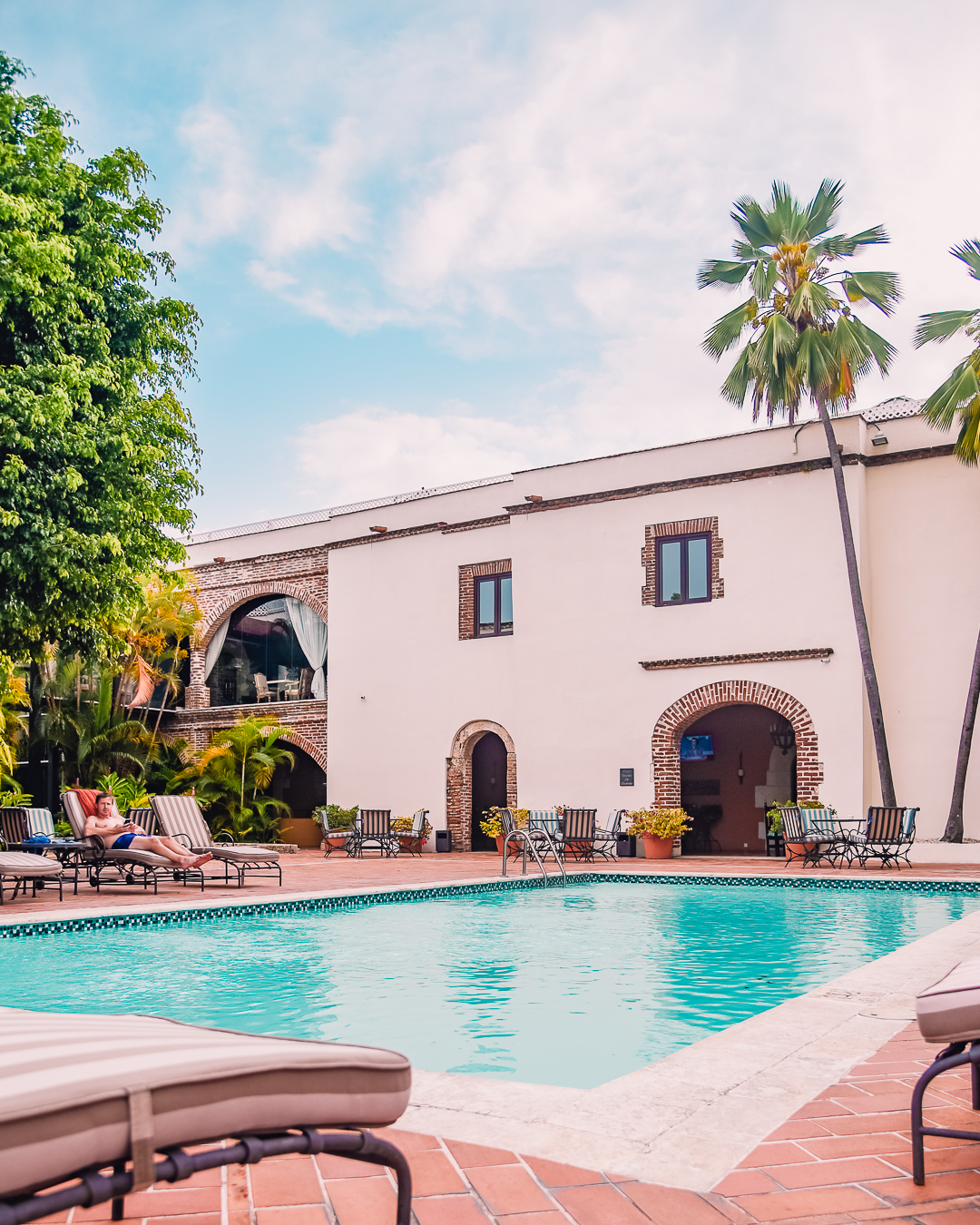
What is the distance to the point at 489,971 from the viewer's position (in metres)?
7.05

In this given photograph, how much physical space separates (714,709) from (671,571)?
8.18 feet

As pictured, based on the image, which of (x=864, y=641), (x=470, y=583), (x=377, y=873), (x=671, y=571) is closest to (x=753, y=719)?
(x=671, y=571)

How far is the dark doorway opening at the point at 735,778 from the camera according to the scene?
20.9m

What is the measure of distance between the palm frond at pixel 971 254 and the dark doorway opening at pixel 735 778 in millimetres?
8878

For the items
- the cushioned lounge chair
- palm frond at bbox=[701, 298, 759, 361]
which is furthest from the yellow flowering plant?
the cushioned lounge chair

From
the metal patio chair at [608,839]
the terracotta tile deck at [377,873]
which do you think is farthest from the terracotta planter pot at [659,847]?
the metal patio chair at [608,839]

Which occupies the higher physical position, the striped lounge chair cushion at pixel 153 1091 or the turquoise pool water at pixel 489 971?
the striped lounge chair cushion at pixel 153 1091

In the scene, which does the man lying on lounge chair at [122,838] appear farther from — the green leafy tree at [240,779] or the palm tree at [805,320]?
the palm tree at [805,320]

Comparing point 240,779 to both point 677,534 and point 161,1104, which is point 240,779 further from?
point 161,1104

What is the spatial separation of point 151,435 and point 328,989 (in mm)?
7109

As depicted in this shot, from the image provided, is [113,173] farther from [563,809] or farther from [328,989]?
[563,809]

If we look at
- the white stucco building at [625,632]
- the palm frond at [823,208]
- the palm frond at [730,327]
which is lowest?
the white stucco building at [625,632]

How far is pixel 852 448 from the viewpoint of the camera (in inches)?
660

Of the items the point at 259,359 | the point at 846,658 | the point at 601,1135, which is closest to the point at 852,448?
the point at 846,658
